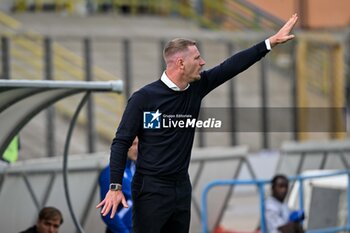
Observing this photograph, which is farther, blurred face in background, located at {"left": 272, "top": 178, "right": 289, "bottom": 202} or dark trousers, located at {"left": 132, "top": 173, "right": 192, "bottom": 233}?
blurred face in background, located at {"left": 272, "top": 178, "right": 289, "bottom": 202}

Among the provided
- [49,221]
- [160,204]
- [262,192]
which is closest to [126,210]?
[49,221]

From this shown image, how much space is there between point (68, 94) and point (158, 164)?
206cm

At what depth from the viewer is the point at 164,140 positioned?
19.9ft

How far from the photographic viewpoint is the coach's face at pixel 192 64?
6.07 m

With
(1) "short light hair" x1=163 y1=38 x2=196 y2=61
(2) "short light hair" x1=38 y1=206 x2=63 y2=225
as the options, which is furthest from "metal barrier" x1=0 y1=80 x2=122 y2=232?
(1) "short light hair" x1=163 y1=38 x2=196 y2=61

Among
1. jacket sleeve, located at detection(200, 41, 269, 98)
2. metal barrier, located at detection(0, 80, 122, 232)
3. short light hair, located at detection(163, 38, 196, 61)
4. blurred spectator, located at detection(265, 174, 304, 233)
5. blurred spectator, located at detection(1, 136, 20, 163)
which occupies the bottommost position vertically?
blurred spectator, located at detection(265, 174, 304, 233)

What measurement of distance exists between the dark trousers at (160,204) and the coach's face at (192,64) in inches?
24.4

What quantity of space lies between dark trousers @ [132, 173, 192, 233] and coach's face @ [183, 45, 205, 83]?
621 mm

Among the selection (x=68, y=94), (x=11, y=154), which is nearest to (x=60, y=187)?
(x=11, y=154)

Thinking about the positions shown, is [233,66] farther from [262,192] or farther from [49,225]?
[262,192]

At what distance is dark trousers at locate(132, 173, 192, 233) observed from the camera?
6.02 metres

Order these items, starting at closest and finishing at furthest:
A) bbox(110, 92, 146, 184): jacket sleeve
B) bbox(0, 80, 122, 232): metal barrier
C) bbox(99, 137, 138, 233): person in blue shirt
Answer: bbox(110, 92, 146, 184): jacket sleeve → bbox(0, 80, 122, 232): metal barrier → bbox(99, 137, 138, 233): person in blue shirt

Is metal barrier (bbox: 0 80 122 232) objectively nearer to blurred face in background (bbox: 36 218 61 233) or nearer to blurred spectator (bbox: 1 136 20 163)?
blurred spectator (bbox: 1 136 20 163)

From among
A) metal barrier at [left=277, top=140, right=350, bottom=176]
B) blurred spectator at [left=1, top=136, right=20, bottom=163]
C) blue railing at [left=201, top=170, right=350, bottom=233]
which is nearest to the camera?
blurred spectator at [left=1, top=136, right=20, bottom=163]
